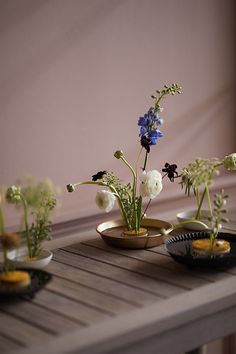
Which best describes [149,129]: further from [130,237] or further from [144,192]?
[130,237]

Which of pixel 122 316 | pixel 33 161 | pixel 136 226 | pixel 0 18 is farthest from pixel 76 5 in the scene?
pixel 122 316

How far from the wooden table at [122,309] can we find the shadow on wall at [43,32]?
0.63 meters

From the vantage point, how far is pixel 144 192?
2.28 m

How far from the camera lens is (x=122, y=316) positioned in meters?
1.75

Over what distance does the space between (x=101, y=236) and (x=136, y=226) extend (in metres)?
0.12

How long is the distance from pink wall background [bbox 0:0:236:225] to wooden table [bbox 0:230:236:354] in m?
0.49

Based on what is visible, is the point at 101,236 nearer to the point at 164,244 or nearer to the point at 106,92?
the point at 164,244

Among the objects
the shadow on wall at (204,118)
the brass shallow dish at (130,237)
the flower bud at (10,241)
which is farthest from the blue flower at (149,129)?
the shadow on wall at (204,118)

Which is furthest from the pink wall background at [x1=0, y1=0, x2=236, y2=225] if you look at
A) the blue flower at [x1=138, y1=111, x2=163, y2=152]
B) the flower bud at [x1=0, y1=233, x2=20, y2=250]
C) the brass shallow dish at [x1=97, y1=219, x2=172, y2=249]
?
the flower bud at [x1=0, y1=233, x2=20, y2=250]

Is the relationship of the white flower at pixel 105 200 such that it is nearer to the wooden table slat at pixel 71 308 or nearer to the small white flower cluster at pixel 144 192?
the small white flower cluster at pixel 144 192

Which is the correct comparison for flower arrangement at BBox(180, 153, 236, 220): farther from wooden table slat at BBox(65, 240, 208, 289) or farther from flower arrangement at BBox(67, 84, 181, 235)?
wooden table slat at BBox(65, 240, 208, 289)

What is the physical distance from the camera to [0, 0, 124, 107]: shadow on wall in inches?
94.7

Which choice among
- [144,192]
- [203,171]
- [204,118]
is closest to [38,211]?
[144,192]

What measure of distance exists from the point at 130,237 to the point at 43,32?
30.0 inches
